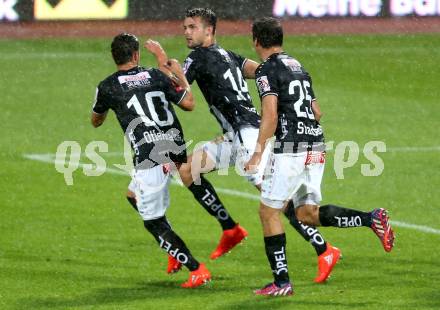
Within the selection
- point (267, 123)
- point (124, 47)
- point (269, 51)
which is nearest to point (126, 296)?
point (267, 123)

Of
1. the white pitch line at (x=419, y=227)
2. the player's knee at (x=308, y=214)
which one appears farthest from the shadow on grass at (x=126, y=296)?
the white pitch line at (x=419, y=227)

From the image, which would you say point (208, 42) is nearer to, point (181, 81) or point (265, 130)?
point (181, 81)

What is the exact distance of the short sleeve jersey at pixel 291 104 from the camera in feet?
36.7

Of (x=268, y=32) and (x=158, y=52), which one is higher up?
(x=268, y=32)

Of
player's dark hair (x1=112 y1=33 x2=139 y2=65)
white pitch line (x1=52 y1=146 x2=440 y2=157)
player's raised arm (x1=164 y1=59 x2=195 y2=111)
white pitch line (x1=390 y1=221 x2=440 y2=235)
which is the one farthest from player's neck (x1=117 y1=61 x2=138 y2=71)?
white pitch line (x1=52 y1=146 x2=440 y2=157)

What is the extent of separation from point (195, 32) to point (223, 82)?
596 mm

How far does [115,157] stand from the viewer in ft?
66.9

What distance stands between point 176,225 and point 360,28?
71.2ft

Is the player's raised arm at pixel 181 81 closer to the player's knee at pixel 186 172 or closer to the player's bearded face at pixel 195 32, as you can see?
the player's bearded face at pixel 195 32

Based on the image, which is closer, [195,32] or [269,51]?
[269,51]

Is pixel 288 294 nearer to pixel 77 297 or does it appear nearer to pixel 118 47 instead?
pixel 77 297

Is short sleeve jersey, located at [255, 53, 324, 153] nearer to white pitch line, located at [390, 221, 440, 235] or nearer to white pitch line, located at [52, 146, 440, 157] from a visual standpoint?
white pitch line, located at [390, 221, 440, 235]

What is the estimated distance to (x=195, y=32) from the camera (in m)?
13.0

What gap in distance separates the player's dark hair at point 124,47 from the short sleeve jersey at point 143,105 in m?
0.13
